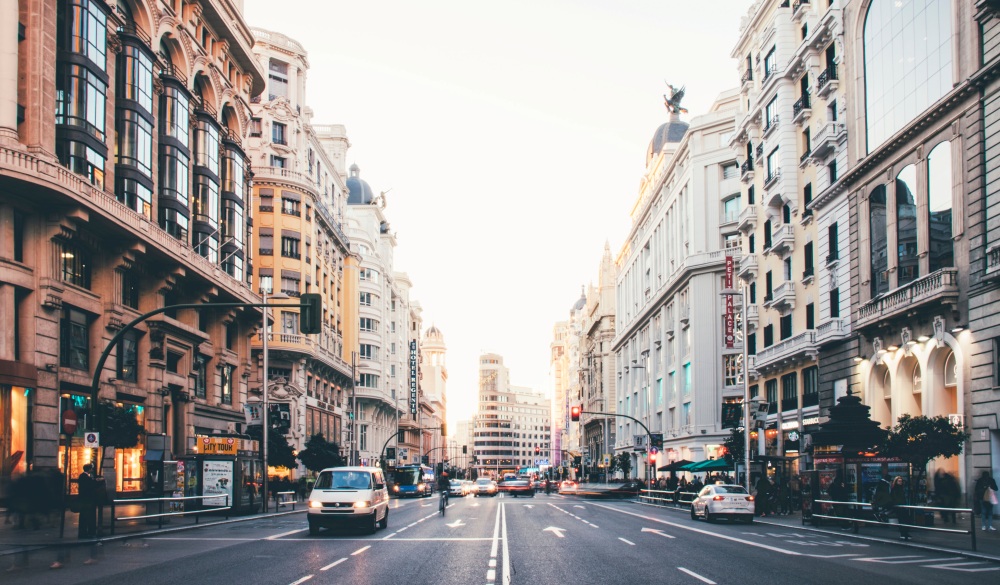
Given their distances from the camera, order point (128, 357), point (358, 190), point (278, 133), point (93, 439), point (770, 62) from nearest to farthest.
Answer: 1. point (93, 439)
2. point (128, 357)
3. point (770, 62)
4. point (278, 133)
5. point (358, 190)

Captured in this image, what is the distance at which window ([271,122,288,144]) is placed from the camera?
232 feet

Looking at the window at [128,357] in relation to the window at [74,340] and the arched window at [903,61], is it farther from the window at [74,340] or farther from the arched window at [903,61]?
the arched window at [903,61]

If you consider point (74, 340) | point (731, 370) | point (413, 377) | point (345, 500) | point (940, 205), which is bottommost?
point (345, 500)

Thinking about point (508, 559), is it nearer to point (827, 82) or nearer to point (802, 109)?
point (827, 82)

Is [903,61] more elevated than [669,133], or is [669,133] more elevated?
[669,133]

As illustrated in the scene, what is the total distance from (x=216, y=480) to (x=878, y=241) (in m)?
26.8

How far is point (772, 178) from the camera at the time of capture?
1937 inches

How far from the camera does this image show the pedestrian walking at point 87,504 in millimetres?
23859

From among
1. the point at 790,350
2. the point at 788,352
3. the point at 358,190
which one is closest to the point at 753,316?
the point at 788,352

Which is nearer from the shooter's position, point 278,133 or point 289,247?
point 289,247

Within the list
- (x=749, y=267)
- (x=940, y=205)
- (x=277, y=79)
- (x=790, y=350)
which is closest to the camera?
(x=940, y=205)

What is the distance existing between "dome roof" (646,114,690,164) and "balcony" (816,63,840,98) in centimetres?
4462

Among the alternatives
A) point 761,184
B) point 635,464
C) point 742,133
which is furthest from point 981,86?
point 635,464

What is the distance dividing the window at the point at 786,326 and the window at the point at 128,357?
3066cm
